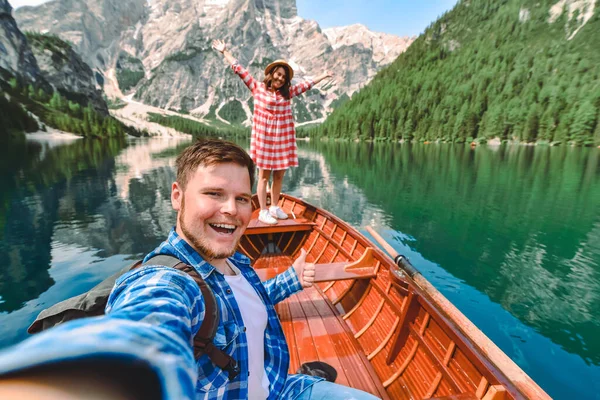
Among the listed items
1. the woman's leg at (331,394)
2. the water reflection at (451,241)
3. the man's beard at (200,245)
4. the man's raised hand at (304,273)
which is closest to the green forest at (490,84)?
the water reflection at (451,241)

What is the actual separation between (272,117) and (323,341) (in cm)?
465

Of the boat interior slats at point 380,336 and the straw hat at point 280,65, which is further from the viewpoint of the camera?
the straw hat at point 280,65

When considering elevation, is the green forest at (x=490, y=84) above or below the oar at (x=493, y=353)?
above

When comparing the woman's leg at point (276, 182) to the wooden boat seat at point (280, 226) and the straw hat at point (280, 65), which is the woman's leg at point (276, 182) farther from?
the straw hat at point (280, 65)

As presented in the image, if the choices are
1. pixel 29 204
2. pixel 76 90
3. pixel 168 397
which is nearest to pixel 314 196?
pixel 29 204

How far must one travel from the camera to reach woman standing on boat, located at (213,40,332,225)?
6.14m

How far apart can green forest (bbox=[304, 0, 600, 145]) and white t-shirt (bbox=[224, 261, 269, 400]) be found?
3144 inches

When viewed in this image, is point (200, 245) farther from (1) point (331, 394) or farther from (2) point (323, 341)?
(2) point (323, 341)

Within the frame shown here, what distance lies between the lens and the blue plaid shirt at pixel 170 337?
583 mm

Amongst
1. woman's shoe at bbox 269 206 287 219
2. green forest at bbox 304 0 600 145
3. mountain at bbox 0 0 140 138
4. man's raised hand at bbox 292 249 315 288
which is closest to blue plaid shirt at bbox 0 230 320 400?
man's raised hand at bbox 292 249 315 288

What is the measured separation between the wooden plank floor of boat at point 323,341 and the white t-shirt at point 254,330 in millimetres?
1973

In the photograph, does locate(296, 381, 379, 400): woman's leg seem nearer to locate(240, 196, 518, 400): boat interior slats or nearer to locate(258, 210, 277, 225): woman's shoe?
locate(240, 196, 518, 400): boat interior slats

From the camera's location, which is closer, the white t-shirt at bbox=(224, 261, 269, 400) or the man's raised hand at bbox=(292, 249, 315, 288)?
the white t-shirt at bbox=(224, 261, 269, 400)

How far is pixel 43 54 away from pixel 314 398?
17227 centimetres
